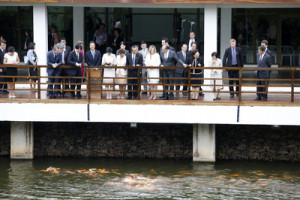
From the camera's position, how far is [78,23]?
2619 cm

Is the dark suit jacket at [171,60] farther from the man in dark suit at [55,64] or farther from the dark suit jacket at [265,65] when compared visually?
the man in dark suit at [55,64]

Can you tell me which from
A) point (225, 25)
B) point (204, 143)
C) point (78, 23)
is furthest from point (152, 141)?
point (78, 23)

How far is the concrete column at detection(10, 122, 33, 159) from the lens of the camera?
1953 cm

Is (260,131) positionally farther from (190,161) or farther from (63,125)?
(63,125)

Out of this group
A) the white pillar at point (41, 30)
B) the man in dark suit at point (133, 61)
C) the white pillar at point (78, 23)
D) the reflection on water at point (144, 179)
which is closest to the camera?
the reflection on water at point (144, 179)

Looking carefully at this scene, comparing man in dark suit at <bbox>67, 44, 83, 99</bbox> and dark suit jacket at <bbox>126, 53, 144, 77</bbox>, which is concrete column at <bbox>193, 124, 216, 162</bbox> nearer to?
dark suit jacket at <bbox>126, 53, 144, 77</bbox>

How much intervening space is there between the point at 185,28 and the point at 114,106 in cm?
856

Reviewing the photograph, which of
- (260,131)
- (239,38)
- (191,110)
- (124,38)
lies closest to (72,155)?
(191,110)

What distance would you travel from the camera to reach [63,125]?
66.6ft

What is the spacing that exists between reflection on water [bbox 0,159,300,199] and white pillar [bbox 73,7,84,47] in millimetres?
7492

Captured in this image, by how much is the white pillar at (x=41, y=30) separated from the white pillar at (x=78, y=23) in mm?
4014

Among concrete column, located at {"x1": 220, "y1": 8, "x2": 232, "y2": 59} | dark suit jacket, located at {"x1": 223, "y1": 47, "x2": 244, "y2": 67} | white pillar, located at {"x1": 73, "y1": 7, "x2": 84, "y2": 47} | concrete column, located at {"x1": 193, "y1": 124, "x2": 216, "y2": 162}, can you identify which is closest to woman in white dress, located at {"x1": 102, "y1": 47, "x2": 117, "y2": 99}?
concrete column, located at {"x1": 193, "y1": 124, "x2": 216, "y2": 162}

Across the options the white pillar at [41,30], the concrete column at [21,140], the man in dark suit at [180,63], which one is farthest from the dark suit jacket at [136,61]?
the white pillar at [41,30]

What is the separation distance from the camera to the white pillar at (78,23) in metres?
26.1
